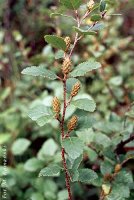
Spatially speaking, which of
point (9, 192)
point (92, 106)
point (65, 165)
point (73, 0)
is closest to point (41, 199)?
point (9, 192)

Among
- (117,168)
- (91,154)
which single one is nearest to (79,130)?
(117,168)

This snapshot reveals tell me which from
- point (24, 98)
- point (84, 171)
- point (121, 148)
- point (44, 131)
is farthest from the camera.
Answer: point (24, 98)

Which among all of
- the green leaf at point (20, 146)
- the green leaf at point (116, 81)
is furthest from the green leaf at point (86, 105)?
the green leaf at point (116, 81)

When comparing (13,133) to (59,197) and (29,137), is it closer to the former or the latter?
(29,137)

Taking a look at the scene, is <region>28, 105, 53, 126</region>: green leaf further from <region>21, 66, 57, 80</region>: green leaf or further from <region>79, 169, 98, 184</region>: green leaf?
<region>79, 169, 98, 184</region>: green leaf

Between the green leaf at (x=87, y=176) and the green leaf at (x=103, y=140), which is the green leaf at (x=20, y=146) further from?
the green leaf at (x=87, y=176)

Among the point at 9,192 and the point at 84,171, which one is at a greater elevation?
the point at 84,171

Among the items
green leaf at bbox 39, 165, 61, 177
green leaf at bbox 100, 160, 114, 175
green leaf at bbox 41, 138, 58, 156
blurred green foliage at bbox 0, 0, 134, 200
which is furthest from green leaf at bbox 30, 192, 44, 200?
green leaf at bbox 39, 165, 61, 177
